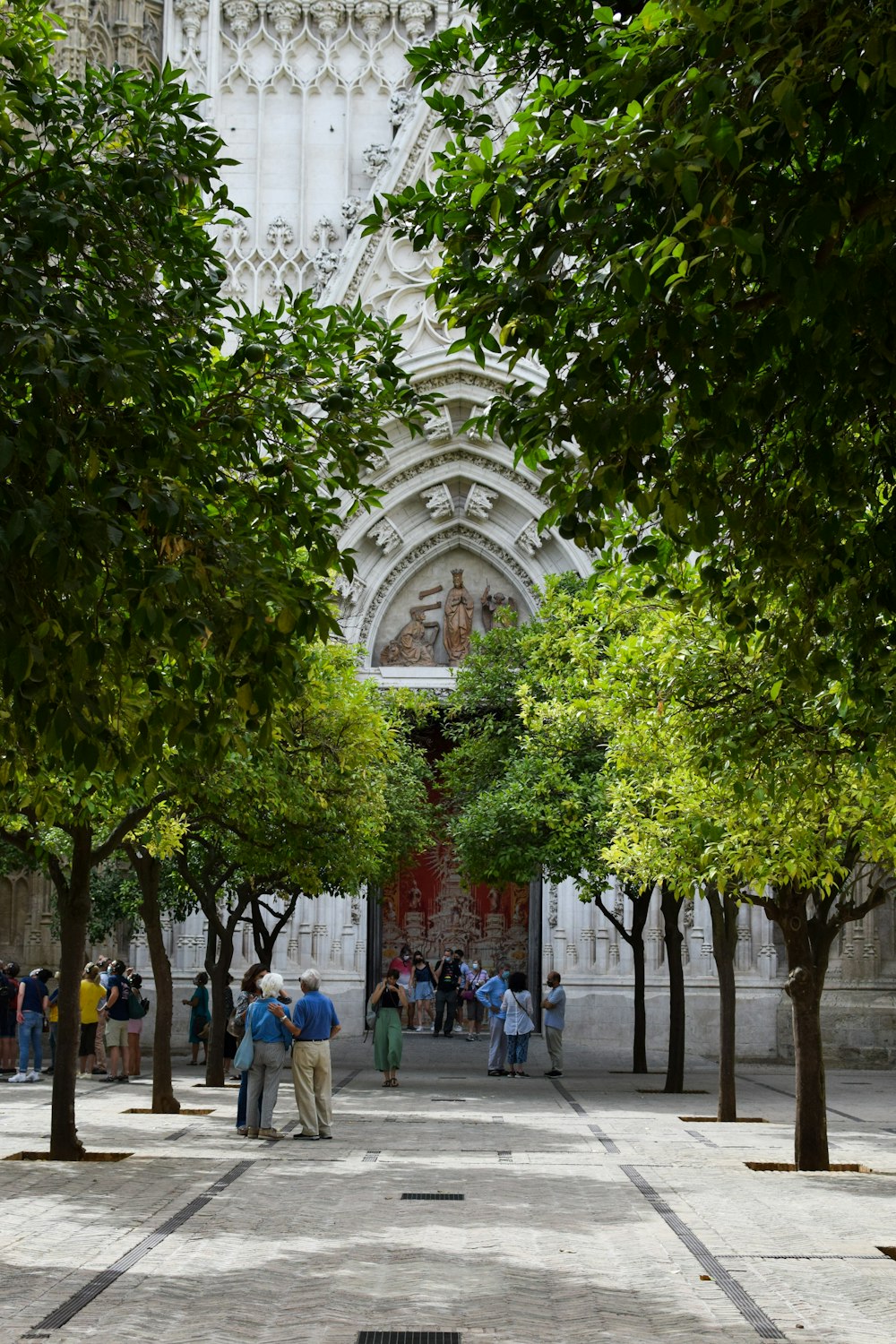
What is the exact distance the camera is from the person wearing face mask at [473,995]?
3297cm

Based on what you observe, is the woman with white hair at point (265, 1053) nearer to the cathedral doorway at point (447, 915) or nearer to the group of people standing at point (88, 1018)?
the group of people standing at point (88, 1018)

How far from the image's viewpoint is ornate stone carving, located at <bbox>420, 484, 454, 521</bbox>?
3180 cm

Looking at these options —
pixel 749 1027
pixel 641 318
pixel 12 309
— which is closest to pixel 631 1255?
pixel 641 318

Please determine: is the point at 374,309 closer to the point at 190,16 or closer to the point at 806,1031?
the point at 190,16

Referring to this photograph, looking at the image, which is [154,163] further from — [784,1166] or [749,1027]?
[749,1027]

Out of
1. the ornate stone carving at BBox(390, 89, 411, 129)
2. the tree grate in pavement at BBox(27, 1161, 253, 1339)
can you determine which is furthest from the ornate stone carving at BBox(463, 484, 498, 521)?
the tree grate in pavement at BBox(27, 1161, 253, 1339)

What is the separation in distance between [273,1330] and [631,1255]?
2.73m

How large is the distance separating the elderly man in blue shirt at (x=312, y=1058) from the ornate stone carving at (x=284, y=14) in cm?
2350

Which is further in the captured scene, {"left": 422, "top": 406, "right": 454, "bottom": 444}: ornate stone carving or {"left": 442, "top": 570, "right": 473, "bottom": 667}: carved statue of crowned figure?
{"left": 442, "top": 570, "right": 473, "bottom": 667}: carved statue of crowned figure

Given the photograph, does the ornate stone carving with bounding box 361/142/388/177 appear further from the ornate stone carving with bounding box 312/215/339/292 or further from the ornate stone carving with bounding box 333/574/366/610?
the ornate stone carving with bounding box 333/574/366/610

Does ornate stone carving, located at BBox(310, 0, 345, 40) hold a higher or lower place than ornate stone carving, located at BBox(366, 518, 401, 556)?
higher

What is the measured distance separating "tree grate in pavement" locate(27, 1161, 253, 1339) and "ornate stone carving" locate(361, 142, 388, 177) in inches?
946

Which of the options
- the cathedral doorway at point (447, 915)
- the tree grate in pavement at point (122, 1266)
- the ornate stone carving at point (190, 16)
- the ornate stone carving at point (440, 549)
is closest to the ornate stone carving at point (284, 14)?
the ornate stone carving at point (190, 16)

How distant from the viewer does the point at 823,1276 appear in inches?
336
